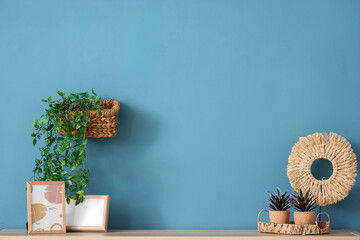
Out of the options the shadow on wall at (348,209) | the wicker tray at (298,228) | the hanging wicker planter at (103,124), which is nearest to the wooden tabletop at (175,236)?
the wicker tray at (298,228)

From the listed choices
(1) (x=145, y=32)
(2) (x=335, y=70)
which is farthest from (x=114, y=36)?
(2) (x=335, y=70)

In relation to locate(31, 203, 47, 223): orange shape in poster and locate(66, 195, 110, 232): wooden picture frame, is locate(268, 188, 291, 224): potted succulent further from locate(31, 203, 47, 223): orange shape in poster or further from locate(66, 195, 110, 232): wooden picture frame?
locate(31, 203, 47, 223): orange shape in poster

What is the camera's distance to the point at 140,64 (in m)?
1.98

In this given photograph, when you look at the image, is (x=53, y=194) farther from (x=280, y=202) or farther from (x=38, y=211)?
(x=280, y=202)

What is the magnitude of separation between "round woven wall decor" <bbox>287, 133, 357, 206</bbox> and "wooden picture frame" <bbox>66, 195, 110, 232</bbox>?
0.79 m

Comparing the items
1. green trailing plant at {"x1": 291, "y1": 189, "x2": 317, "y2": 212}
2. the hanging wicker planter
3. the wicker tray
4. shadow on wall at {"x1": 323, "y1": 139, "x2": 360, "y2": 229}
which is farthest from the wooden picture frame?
shadow on wall at {"x1": 323, "y1": 139, "x2": 360, "y2": 229}

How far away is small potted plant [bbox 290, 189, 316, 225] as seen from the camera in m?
1.70

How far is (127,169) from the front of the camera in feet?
6.32

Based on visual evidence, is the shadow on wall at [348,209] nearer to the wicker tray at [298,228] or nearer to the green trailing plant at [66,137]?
the wicker tray at [298,228]

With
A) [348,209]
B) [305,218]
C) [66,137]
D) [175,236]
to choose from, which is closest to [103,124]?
[66,137]

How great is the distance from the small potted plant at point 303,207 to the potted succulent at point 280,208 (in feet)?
0.09

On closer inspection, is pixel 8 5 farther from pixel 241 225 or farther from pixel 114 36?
pixel 241 225

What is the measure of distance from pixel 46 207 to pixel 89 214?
17 centimetres

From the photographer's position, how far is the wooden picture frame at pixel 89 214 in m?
1.75
